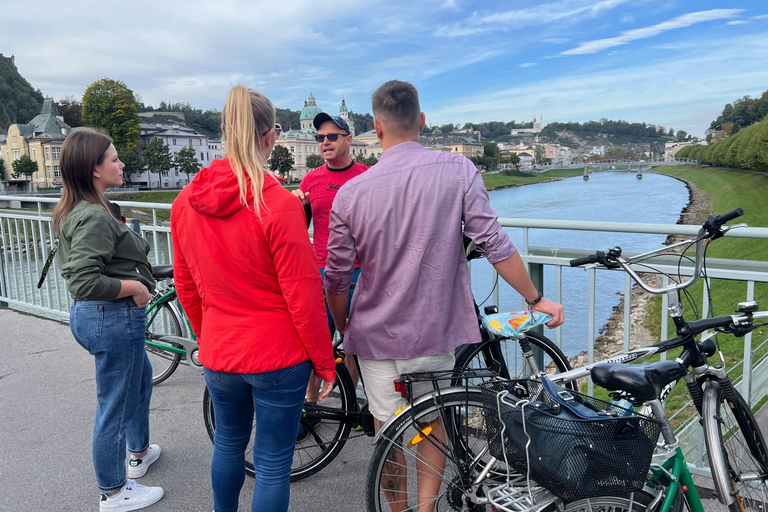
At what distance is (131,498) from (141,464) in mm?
372

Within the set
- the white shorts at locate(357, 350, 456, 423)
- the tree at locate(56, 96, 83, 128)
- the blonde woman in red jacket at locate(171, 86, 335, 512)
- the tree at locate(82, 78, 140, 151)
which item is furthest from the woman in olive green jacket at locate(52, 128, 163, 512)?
the tree at locate(56, 96, 83, 128)

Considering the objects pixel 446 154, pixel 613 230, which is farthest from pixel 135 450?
pixel 613 230

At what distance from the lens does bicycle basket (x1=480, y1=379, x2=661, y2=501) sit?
1.58 m

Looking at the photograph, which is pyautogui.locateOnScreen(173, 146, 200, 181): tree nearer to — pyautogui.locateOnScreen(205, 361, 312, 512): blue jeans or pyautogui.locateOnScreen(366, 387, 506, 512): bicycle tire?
pyautogui.locateOnScreen(205, 361, 312, 512): blue jeans

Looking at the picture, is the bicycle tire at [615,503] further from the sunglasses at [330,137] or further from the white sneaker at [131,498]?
the sunglasses at [330,137]

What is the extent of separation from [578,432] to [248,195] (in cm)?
125

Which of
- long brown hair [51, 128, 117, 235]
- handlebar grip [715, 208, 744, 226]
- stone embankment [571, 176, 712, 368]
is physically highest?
long brown hair [51, 128, 117, 235]

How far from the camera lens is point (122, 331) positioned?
2.78 metres

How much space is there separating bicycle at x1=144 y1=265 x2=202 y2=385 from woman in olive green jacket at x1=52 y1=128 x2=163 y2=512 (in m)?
1.43

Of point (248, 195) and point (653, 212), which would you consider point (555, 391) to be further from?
point (653, 212)

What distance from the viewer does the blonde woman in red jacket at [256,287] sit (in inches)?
74.7

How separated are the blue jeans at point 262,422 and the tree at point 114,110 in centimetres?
6807

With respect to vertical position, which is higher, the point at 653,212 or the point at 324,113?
the point at 324,113

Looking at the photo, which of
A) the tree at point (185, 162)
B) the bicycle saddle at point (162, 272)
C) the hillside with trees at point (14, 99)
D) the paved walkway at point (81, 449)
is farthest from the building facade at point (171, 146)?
the bicycle saddle at point (162, 272)
